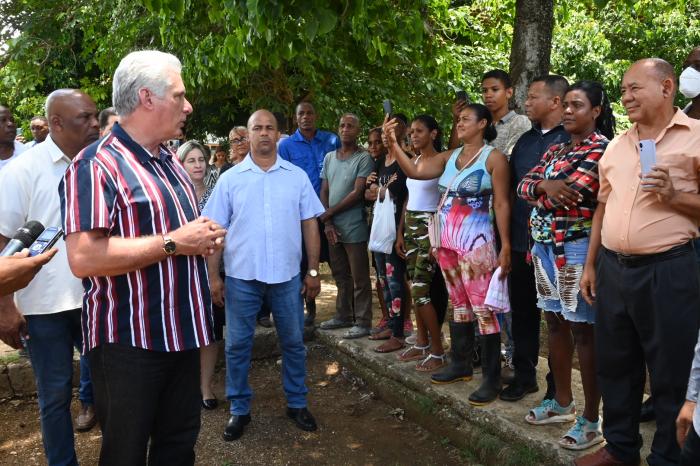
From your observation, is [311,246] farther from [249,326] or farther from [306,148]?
[306,148]

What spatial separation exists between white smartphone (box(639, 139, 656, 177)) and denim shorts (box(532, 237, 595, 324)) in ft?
2.47

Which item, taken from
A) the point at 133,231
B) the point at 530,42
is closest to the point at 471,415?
the point at 133,231

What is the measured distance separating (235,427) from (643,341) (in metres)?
2.82

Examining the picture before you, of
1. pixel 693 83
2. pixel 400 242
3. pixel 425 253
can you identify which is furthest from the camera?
pixel 400 242

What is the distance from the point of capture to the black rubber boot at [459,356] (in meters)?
4.49

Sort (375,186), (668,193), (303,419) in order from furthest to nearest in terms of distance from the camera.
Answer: (375,186) → (303,419) → (668,193)

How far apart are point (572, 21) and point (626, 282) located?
41.4ft

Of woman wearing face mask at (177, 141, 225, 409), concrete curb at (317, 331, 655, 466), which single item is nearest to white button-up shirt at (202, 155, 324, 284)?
woman wearing face mask at (177, 141, 225, 409)

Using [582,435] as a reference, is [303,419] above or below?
below

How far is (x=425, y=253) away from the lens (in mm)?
4781

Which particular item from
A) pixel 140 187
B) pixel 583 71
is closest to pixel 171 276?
pixel 140 187

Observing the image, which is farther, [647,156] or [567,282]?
[567,282]

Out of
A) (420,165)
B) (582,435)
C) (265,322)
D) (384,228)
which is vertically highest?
(420,165)

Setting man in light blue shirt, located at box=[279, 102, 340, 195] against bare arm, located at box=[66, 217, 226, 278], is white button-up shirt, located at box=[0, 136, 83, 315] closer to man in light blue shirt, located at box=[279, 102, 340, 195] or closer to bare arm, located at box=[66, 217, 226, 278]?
bare arm, located at box=[66, 217, 226, 278]
